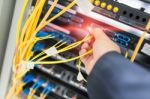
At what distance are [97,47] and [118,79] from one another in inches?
6.4

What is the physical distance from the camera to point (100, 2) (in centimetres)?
83

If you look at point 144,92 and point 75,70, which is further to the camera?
point 75,70

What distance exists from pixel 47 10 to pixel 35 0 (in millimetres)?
50

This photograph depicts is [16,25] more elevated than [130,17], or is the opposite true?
[130,17]

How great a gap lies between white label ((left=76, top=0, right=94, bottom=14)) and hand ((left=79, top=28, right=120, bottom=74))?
0.20 ft

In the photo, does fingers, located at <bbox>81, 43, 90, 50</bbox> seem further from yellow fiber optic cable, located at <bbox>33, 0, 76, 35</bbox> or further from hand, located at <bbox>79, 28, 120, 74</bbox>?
yellow fiber optic cable, located at <bbox>33, 0, 76, 35</bbox>

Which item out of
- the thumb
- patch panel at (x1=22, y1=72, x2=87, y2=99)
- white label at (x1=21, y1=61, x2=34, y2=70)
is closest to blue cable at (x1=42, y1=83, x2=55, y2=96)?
patch panel at (x1=22, y1=72, x2=87, y2=99)

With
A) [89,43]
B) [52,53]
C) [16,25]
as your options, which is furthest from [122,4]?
[16,25]

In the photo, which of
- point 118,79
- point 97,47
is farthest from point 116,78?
point 97,47

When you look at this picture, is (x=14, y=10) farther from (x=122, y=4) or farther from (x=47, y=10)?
(x=122, y=4)

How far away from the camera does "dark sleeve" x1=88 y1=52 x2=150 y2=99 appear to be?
0.60 meters

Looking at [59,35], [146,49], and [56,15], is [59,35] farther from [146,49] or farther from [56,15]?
[146,49]

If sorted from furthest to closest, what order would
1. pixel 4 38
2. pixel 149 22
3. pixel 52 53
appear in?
1. pixel 4 38
2. pixel 52 53
3. pixel 149 22

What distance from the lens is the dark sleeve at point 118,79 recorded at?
0.60m
